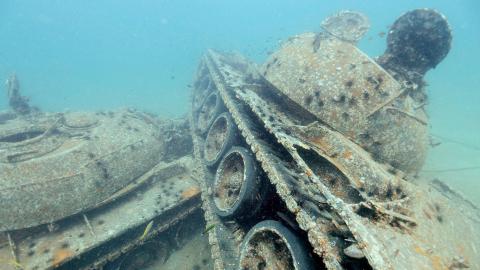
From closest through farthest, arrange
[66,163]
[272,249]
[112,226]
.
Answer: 1. [272,249]
2. [112,226]
3. [66,163]

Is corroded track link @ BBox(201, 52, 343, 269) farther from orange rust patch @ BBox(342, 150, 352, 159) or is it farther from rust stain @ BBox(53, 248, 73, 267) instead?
rust stain @ BBox(53, 248, 73, 267)

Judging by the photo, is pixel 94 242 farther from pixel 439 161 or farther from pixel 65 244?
pixel 439 161

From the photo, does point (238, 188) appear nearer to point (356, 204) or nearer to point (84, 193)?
point (356, 204)

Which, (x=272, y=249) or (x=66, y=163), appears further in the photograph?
(x=66, y=163)

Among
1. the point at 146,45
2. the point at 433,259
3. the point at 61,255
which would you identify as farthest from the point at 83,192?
the point at 146,45

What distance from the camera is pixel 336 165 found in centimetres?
486

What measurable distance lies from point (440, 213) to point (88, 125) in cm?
914

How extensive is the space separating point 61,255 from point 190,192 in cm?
304

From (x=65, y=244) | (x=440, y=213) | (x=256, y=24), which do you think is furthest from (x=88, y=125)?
(x=256, y=24)

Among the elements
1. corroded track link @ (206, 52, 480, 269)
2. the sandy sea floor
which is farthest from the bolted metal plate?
the sandy sea floor

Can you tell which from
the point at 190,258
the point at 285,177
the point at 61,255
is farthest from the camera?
the point at 190,258

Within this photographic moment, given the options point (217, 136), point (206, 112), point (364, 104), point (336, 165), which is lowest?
point (206, 112)

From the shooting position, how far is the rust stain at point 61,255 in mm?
5465

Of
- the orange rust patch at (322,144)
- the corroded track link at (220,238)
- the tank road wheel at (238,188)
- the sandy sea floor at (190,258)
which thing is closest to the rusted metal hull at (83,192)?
the sandy sea floor at (190,258)
